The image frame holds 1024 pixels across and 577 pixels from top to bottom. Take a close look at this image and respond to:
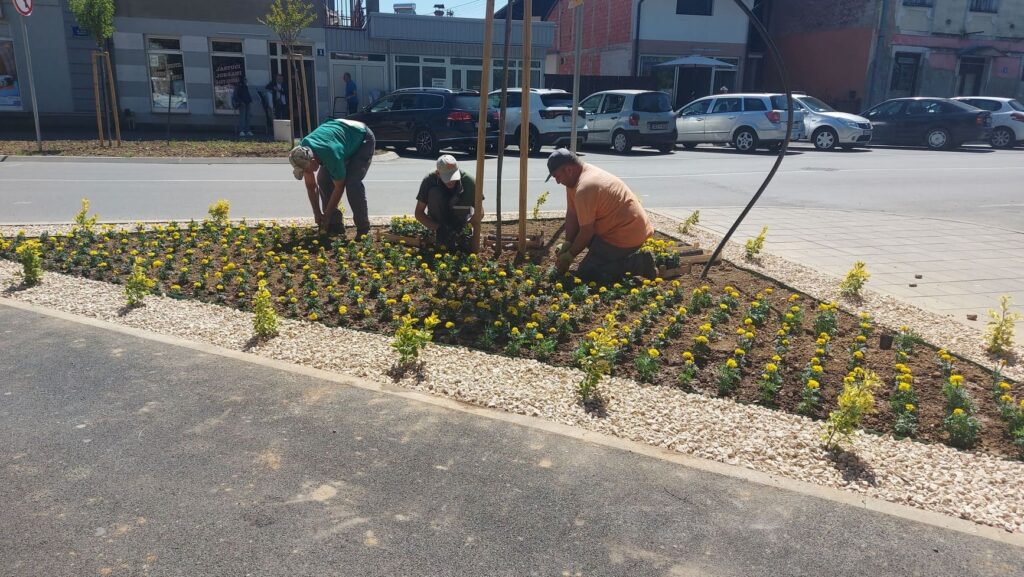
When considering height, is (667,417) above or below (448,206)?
below

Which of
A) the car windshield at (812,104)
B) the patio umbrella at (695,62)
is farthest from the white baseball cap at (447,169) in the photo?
the patio umbrella at (695,62)

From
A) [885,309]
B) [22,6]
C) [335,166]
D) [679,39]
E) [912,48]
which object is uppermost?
[679,39]

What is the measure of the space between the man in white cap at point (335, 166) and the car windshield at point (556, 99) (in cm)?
1237

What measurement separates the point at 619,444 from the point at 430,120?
1559cm

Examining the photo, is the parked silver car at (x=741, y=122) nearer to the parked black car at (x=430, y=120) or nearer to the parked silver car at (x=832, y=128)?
the parked silver car at (x=832, y=128)

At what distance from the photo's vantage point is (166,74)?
76.4 feet

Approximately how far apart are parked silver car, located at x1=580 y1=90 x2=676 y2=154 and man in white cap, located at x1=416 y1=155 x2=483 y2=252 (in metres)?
13.6

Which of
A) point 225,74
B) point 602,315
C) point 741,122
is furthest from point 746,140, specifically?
point 602,315

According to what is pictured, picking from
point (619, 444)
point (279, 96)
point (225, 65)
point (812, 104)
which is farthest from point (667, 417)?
point (225, 65)

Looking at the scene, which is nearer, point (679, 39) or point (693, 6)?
point (693, 6)

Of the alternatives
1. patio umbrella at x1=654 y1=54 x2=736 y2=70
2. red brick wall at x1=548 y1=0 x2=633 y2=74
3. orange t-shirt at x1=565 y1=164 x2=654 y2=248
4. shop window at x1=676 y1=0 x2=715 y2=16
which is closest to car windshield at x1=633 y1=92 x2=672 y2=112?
patio umbrella at x1=654 y1=54 x2=736 y2=70

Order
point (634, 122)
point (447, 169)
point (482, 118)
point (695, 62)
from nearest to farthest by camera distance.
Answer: point (482, 118), point (447, 169), point (634, 122), point (695, 62)

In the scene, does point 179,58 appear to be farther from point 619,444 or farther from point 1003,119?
point 1003,119

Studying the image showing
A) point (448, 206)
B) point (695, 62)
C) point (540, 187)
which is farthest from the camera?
point (695, 62)
